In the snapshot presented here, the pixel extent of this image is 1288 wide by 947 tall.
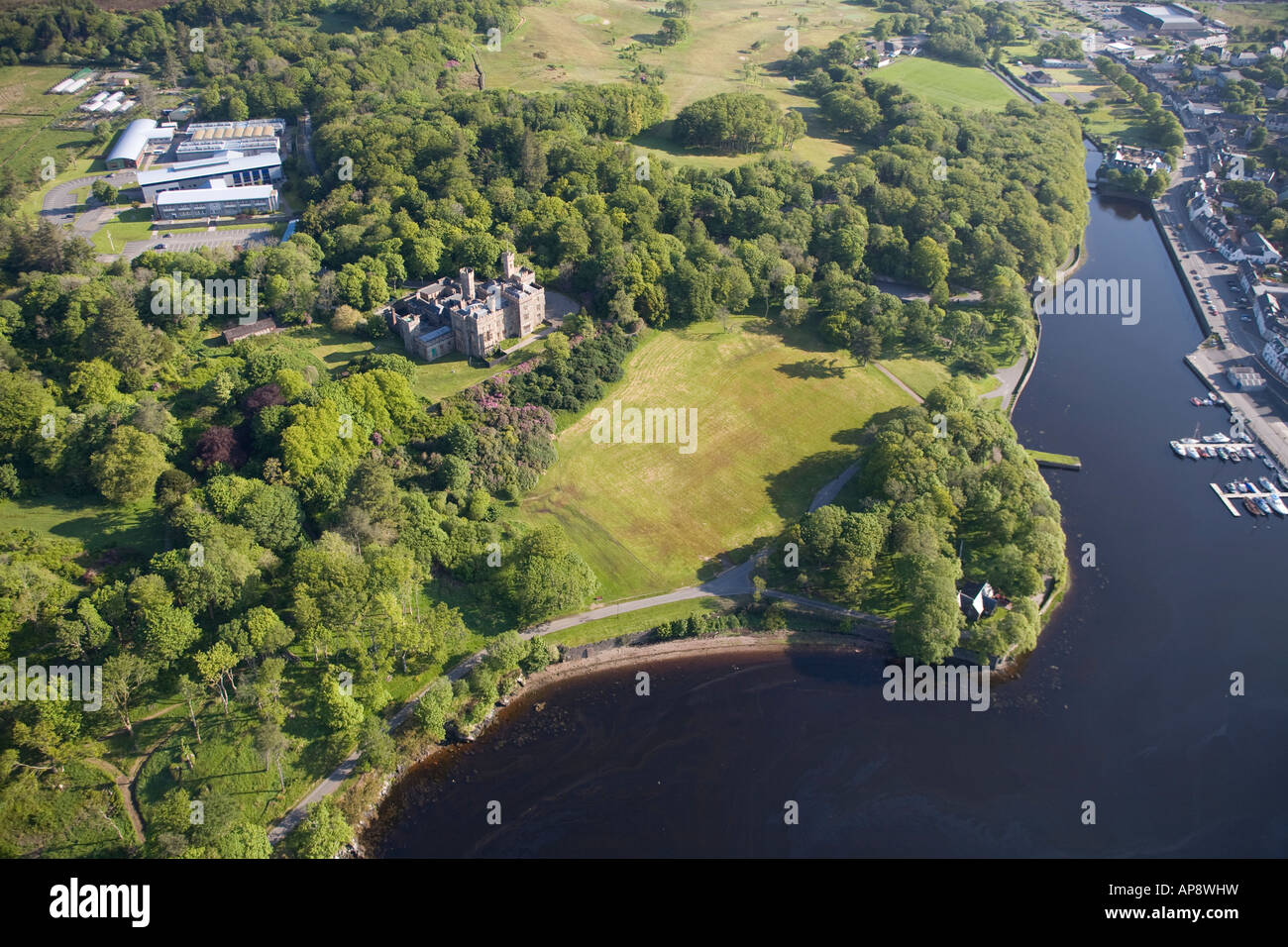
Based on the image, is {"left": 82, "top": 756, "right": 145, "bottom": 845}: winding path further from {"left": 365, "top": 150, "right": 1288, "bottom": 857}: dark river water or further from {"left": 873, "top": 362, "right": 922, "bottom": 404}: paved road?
{"left": 873, "top": 362, "right": 922, "bottom": 404}: paved road

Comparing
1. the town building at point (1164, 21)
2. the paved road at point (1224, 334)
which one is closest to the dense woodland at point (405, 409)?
the paved road at point (1224, 334)

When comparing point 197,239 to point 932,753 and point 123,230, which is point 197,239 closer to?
point 123,230

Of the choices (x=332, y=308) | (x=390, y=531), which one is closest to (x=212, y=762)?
(x=390, y=531)

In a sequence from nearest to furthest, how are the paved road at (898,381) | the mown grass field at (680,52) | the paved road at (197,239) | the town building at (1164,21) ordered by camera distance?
the paved road at (898,381)
the paved road at (197,239)
the mown grass field at (680,52)
the town building at (1164,21)

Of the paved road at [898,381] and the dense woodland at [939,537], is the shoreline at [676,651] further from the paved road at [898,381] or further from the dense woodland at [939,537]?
the paved road at [898,381]

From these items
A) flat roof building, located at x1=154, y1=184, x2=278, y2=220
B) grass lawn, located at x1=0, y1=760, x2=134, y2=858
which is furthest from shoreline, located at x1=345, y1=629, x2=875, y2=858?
flat roof building, located at x1=154, y1=184, x2=278, y2=220

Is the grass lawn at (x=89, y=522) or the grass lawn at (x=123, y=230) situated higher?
the grass lawn at (x=123, y=230)
